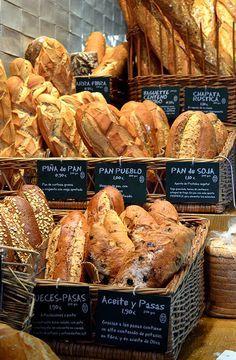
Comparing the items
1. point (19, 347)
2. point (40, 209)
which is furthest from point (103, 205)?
point (19, 347)

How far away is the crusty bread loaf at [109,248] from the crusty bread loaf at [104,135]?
25.5 inches

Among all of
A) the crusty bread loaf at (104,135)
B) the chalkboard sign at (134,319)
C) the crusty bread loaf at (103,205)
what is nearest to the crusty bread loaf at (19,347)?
the chalkboard sign at (134,319)

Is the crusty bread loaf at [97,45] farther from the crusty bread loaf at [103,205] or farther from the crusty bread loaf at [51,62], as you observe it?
the crusty bread loaf at [103,205]

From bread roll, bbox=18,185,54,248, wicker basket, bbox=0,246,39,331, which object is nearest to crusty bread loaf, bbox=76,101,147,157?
bread roll, bbox=18,185,54,248

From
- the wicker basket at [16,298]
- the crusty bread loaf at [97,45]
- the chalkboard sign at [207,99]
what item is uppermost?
the crusty bread loaf at [97,45]

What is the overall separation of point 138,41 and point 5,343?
2.22m

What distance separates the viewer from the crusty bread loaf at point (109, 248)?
1607 millimetres

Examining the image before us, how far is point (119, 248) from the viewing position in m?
1.64

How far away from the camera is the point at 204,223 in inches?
77.9

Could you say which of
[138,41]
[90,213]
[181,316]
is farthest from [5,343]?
[138,41]

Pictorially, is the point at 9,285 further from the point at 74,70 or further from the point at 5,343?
the point at 74,70

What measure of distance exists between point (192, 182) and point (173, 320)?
2.62ft

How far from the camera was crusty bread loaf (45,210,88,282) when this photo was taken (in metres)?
1.62

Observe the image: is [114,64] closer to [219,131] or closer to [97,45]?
[97,45]
